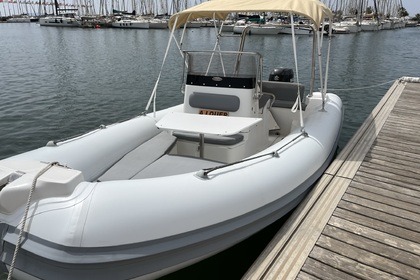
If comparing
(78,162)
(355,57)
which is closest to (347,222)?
(78,162)

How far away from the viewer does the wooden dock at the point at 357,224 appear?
9.32ft

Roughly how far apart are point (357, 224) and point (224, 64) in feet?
9.25

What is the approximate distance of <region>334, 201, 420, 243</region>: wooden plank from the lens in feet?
10.8

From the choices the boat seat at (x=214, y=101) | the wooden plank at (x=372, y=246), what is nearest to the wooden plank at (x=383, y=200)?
the wooden plank at (x=372, y=246)

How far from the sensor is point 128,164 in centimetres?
400

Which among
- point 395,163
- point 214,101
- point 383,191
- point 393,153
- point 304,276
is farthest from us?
point 393,153

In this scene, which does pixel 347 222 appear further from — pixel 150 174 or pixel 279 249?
pixel 150 174

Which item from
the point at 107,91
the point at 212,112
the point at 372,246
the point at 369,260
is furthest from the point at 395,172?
the point at 107,91

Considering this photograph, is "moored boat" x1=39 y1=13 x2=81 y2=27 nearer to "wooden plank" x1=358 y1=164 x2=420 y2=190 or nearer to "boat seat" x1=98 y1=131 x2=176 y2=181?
"boat seat" x1=98 y1=131 x2=176 y2=181

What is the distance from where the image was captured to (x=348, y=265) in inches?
113

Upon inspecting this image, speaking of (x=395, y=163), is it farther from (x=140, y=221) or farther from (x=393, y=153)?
(x=140, y=221)

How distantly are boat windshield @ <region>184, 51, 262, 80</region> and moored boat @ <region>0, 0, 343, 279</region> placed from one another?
0.02 m

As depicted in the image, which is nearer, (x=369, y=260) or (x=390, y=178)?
(x=369, y=260)

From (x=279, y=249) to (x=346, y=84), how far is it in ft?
43.5
